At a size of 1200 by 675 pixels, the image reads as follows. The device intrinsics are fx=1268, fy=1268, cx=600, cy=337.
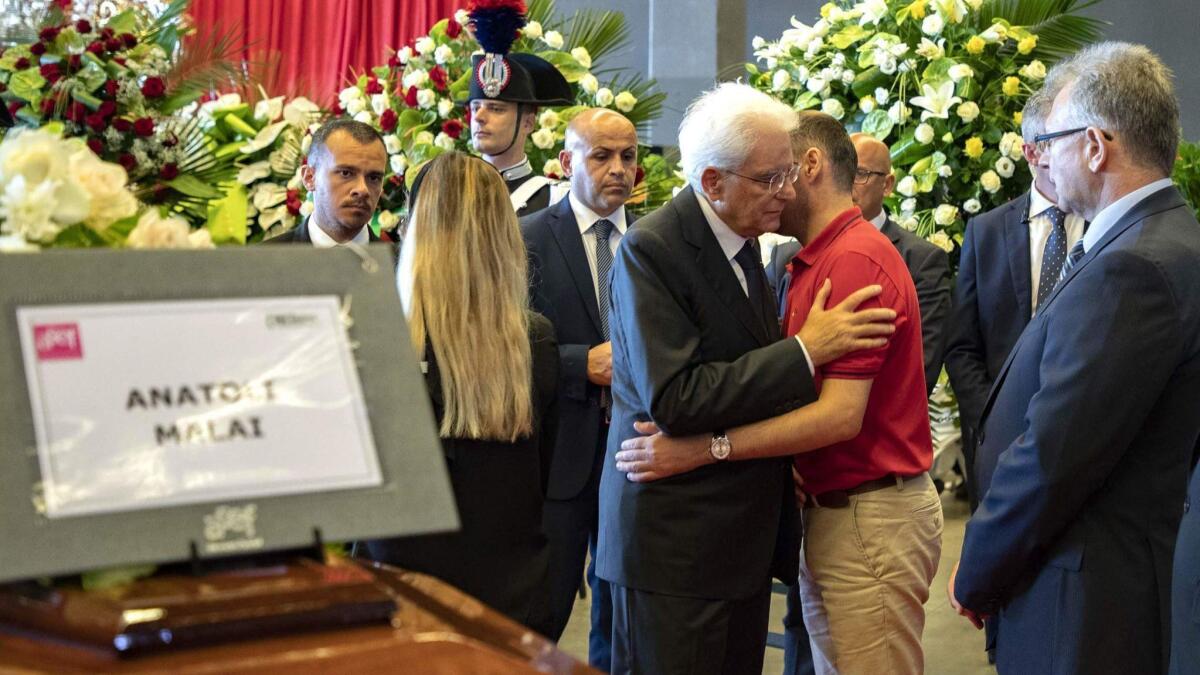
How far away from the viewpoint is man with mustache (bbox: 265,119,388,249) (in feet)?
10.5

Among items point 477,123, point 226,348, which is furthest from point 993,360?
point 226,348

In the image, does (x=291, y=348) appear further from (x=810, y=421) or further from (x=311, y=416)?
(x=810, y=421)

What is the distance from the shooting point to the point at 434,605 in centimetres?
102

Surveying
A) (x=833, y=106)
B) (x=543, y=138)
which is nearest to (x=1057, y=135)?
(x=543, y=138)

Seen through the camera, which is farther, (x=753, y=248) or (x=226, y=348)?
(x=753, y=248)

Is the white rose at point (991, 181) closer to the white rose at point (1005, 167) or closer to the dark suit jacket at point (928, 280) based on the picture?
the white rose at point (1005, 167)

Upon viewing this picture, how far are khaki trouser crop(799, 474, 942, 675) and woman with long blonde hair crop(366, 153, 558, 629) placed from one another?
59 cm

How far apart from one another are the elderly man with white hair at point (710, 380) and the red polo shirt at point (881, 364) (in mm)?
84

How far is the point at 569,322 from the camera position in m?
3.22

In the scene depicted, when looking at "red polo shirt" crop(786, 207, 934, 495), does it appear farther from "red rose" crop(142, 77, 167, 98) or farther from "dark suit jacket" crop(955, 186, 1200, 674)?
"red rose" crop(142, 77, 167, 98)

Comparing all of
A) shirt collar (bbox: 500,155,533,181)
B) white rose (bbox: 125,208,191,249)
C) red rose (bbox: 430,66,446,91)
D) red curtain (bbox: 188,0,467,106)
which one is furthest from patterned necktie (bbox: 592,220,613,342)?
red curtain (bbox: 188,0,467,106)

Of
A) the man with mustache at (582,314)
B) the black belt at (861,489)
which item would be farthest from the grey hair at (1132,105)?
the man with mustache at (582,314)

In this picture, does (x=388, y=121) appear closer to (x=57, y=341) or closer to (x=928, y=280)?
(x=928, y=280)

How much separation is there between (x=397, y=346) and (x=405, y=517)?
5.6 inches
